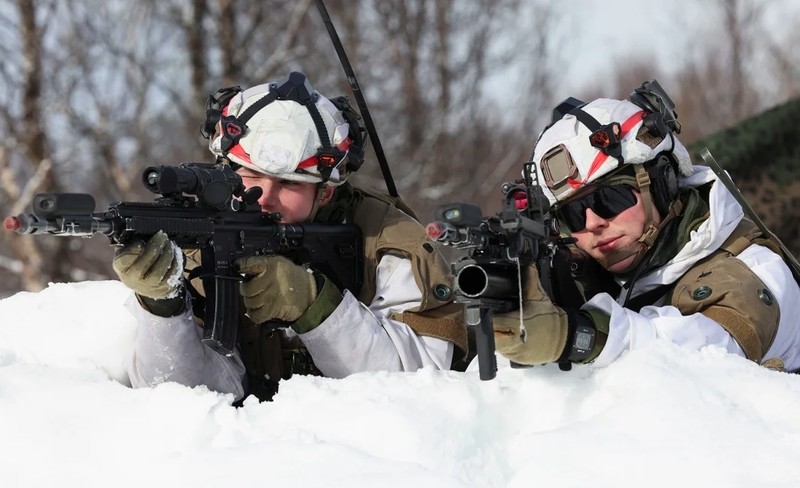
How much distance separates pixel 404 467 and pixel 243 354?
146cm

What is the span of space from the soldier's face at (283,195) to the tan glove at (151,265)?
0.61m

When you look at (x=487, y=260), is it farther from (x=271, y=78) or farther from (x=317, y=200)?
(x=271, y=78)

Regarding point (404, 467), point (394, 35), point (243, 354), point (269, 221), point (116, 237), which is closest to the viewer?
point (404, 467)

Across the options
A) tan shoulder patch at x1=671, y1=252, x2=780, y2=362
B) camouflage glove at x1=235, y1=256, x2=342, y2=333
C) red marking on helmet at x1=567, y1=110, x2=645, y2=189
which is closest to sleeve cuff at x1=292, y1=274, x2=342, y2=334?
camouflage glove at x1=235, y1=256, x2=342, y2=333

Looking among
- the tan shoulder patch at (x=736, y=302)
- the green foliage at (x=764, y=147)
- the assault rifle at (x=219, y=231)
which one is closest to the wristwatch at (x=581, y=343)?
the tan shoulder patch at (x=736, y=302)

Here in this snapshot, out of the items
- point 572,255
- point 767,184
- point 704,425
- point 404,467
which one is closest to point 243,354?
point 572,255

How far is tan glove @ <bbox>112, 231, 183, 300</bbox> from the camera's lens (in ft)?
9.20

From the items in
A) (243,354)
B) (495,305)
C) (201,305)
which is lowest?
(243,354)

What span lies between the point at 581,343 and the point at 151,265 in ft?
4.12

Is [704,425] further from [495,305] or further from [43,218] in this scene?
[43,218]

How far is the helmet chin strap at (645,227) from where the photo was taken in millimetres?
3445

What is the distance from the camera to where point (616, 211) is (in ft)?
11.4

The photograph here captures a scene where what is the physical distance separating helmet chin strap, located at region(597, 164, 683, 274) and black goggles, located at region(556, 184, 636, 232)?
5 centimetres

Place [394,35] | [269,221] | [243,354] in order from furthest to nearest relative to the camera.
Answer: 1. [394,35]
2. [243,354]
3. [269,221]
